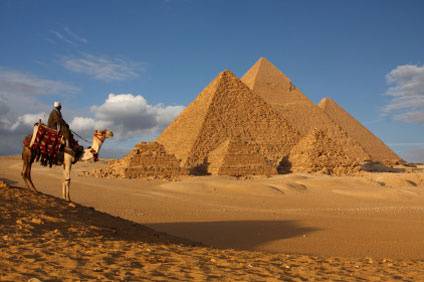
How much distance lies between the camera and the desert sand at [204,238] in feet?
16.5

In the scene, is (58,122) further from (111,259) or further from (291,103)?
(291,103)

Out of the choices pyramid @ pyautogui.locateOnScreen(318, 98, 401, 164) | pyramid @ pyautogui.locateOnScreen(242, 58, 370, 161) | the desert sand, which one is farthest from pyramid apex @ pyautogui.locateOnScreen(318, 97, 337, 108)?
the desert sand

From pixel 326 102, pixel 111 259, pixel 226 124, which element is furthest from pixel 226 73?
pixel 111 259

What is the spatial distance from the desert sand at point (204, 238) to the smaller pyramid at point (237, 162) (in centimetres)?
1261

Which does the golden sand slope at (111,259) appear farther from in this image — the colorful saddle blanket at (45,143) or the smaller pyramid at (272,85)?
the smaller pyramid at (272,85)

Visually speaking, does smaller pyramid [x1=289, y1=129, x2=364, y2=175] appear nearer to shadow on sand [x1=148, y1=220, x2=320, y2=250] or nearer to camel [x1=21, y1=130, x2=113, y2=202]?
shadow on sand [x1=148, y1=220, x2=320, y2=250]

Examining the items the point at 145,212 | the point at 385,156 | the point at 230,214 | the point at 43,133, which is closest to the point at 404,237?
the point at 230,214

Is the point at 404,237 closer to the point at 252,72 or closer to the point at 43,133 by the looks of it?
the point at 43,133

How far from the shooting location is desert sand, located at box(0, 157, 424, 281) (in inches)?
198

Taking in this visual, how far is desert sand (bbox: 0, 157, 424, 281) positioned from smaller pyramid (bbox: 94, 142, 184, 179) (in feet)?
30.7

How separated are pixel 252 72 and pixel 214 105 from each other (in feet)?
85.3

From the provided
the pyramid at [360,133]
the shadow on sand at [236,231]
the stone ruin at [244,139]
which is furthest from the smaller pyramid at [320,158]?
the pyramid at [360,133]

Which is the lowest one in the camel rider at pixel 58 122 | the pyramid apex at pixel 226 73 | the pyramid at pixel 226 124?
Answer: the camel rider at pixel 58 122

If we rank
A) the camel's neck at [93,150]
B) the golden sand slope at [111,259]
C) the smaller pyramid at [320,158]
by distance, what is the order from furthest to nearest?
the smaller pyramid at [320,158]
the camel's neck at [93,150]
the golden sand slope at [111,259]
